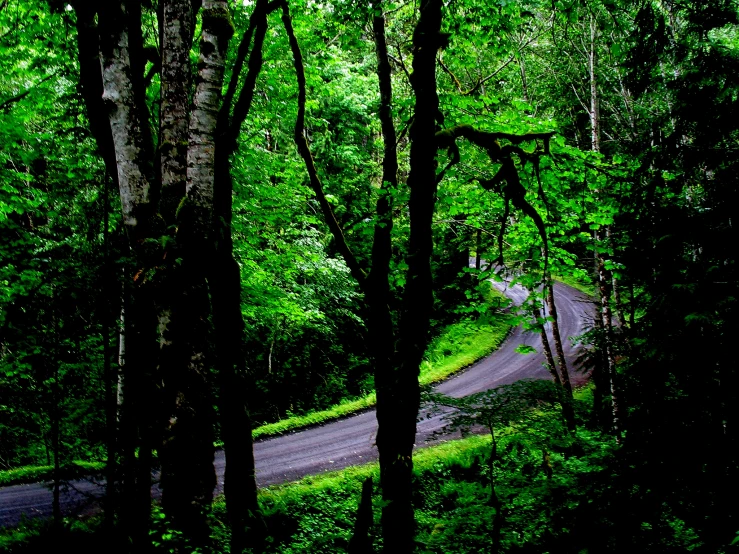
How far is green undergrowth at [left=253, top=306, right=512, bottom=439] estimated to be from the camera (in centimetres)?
718

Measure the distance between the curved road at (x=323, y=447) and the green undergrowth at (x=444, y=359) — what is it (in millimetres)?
354

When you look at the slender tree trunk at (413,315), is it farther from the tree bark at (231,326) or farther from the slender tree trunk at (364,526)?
the tree bark at (231,326)

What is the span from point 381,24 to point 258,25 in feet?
5.27

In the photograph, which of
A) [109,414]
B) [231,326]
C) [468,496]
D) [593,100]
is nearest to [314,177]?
[231,326]

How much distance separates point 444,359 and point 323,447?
834 centimetres

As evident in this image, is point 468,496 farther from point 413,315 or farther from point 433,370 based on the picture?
point 433,370

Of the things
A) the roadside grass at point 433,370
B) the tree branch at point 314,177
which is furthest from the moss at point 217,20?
the roadside grass at point 433,370

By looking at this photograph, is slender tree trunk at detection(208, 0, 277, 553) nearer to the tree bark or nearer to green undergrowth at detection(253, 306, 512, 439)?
the tree bark

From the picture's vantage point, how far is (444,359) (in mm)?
19703

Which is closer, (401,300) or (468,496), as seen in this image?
(401,300)

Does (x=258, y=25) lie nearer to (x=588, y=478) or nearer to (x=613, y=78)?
(x=588, y=478)

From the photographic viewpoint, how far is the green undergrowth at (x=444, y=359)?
23.5 feet

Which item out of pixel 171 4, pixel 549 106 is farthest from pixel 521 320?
pixel 549 106

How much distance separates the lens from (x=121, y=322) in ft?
15.8
